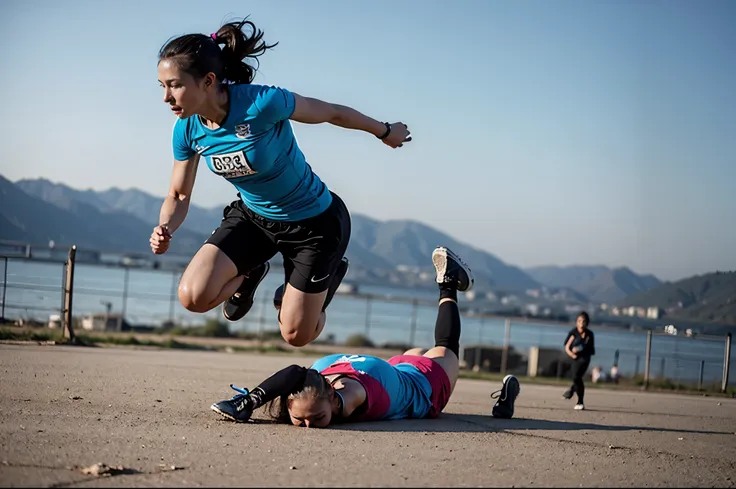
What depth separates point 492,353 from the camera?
90.0ft

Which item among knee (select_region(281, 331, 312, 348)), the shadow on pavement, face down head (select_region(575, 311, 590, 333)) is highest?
face down head (select_region(575, 311, 590, 333))

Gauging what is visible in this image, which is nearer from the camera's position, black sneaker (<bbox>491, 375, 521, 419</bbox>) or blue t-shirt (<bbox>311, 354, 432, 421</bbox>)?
blue t-shirt (<bbox>311, 354, 432, 421</bbox>)

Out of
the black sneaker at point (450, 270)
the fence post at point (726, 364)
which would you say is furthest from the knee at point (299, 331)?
the fence post at point (726, 364)

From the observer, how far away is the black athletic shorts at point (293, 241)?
6348 millimetres

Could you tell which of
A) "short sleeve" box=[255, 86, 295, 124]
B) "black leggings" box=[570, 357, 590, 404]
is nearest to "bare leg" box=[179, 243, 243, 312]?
"short sleeve" box=[255, 86, 295, 124]

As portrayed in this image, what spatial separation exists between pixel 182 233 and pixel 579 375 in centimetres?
4911

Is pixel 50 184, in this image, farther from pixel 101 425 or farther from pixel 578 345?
pixel 101 425

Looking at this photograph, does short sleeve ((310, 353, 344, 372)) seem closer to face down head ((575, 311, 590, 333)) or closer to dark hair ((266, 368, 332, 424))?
dark hair ((266, 368, 332, 424))

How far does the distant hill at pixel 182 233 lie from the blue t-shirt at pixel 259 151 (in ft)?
3.44

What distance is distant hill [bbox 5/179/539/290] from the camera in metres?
27.4

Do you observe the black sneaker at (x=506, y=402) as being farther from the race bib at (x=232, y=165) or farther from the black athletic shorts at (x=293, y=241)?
the race bib at (x=232, y=165)

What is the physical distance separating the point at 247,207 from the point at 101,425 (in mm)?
1969

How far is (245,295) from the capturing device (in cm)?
700

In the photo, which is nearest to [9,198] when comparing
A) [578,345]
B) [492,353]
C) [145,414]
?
[492,353]
